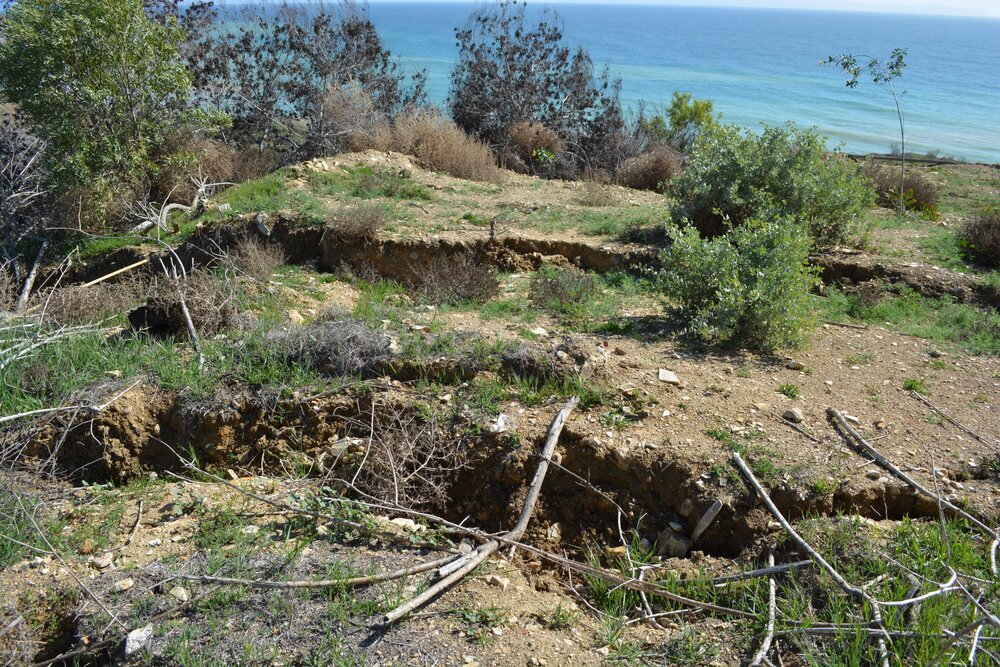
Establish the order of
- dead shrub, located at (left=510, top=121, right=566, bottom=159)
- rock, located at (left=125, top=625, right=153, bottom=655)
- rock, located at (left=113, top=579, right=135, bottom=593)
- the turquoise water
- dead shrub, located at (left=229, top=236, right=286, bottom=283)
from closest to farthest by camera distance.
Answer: rock, located at (left=125, top=625, right=153, bottom=655)
rock, located at (left=113, top=579, right=135, bottom=593)
dead shrub, located at (left=229, top=236, right=286, bottom=283)
dead shrub, located at (left=510, top=121, right=566, bottom=159)
the turquoise water

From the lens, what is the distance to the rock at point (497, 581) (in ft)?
12.2

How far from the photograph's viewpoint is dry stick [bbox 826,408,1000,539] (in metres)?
3.83

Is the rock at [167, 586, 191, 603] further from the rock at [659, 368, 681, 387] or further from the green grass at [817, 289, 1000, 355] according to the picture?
the green grass at [817, 289, 1000, 355]

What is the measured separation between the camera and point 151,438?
507cm

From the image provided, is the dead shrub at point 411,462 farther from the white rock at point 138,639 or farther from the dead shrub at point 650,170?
the dead shrub at point 650,170

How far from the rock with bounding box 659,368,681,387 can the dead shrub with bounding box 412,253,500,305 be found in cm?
235

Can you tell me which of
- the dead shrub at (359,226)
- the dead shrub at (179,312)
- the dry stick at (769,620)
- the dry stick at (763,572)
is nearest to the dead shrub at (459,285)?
the dead shrub at (359,226)

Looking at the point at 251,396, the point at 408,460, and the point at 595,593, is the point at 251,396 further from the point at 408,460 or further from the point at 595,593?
the point at 595,593

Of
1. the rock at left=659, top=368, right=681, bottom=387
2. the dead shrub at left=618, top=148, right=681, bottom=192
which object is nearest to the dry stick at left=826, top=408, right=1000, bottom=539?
the rock at left=659, top=368, right=681, bottom=387

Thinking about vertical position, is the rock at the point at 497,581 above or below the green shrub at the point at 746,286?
below

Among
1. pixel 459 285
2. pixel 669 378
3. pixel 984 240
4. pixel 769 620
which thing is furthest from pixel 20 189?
pixel 984 240

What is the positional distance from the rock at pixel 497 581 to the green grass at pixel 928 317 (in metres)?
4.24

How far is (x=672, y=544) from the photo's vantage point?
13.8 ft

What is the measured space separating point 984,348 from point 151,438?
21.5 ft
